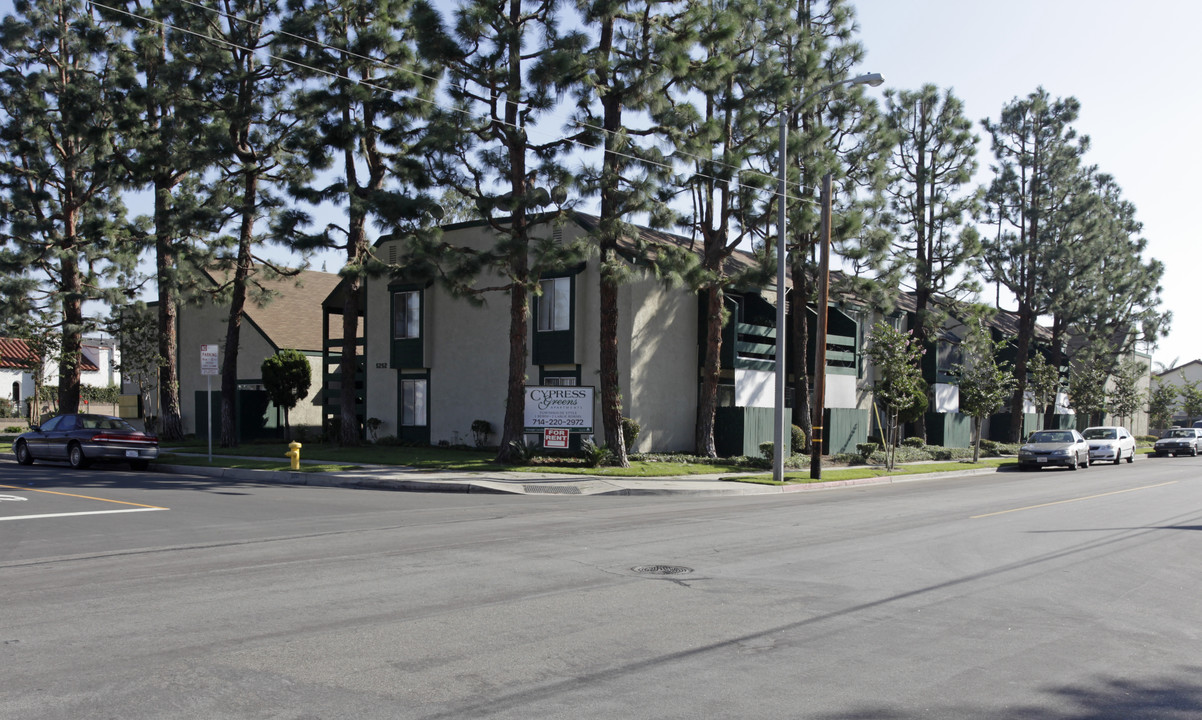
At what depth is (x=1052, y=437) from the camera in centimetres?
3353

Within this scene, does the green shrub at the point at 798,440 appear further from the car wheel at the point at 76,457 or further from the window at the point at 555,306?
the car wheel at the point at 76,457

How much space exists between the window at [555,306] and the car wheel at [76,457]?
13.0m

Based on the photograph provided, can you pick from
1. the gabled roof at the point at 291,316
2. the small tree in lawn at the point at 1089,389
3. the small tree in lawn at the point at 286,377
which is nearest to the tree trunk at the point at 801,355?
the small tree in lawn at the point at 286,377

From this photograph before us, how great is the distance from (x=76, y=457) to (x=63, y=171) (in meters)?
15.1

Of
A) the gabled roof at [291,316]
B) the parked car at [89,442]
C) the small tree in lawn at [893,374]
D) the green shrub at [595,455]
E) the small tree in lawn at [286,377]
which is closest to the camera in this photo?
the parked car at [89,442]

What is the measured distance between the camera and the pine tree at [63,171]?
30.5 meters

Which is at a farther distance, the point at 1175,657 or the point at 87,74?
the point at 87,74

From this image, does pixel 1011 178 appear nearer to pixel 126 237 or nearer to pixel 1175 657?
pixel 126 237

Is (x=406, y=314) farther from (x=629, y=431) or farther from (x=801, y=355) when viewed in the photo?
(x=801, y=355)

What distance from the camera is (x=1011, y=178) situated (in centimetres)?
4281

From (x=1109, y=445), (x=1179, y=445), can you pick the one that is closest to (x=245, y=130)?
(x=1109, y=445)

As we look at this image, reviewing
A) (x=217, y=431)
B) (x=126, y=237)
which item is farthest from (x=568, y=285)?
(x=217, y=431)

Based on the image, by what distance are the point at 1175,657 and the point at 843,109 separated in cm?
2432

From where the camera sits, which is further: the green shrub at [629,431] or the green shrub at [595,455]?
the green shrub at [629,431]
